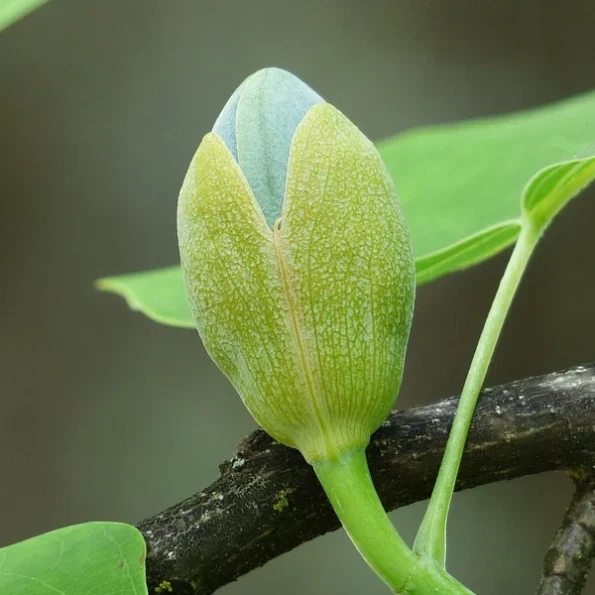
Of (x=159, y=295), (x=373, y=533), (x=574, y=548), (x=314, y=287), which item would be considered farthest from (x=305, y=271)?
(x=159, y=295)

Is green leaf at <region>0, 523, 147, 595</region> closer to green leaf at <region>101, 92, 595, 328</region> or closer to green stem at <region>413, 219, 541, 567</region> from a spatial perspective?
green stem at <region>413, 219, 541, 567</region>

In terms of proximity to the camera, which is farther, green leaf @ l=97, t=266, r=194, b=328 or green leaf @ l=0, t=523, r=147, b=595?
green leaf @ l=97, t=266, r=194, b=328

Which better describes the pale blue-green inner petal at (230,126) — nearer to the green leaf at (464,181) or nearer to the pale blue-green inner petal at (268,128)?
the pale blue-green inner petal at (268,128)

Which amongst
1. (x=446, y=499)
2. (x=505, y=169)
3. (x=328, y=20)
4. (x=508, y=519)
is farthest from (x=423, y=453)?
(x=328, y=20)

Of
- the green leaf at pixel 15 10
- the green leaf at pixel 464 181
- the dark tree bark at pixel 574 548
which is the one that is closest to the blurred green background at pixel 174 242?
the green leaf at pixel 464 181

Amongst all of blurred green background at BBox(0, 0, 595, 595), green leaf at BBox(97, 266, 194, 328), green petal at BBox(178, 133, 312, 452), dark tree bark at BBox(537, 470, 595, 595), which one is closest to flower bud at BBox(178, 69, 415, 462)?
green petal at BBox(178, 133, 312, 452)

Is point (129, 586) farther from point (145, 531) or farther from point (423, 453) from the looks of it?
point (423, 453)
